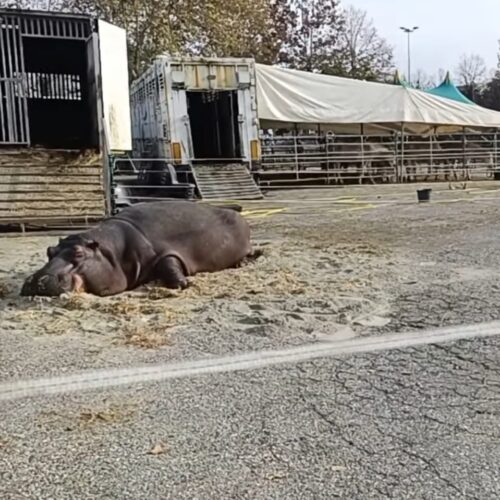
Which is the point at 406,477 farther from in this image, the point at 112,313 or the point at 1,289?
the point at 1,289

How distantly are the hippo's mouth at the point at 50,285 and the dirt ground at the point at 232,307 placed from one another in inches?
2.8

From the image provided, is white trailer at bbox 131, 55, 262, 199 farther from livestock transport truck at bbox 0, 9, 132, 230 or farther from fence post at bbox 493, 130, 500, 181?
fence post at bbox 493, 130, 500, 181

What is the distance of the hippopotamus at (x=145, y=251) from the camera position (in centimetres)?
536

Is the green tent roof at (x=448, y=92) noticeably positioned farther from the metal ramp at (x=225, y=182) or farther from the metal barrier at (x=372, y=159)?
the metal ramp at (x=225, y=182)

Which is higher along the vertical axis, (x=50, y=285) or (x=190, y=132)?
(x=190, y=132)

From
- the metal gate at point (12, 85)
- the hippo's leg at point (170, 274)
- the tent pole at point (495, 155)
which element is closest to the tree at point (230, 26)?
the tent pole at point (495, 155)

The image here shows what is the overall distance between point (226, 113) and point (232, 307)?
12.5 m

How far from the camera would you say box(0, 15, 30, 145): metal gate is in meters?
10.1

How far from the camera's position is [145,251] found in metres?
5.95

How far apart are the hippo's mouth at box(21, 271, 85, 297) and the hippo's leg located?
85 centimetres

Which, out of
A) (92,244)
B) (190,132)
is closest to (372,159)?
(190,132)

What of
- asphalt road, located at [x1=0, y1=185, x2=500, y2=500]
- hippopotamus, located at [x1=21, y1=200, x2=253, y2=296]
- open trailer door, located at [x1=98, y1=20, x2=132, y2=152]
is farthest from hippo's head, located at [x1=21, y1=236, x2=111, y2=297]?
open trailer door, located at [x1=98, y1=20, x2=132, y2=152]

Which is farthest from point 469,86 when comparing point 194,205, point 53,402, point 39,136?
point 53,402

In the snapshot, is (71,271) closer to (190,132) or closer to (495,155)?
(190,132)
